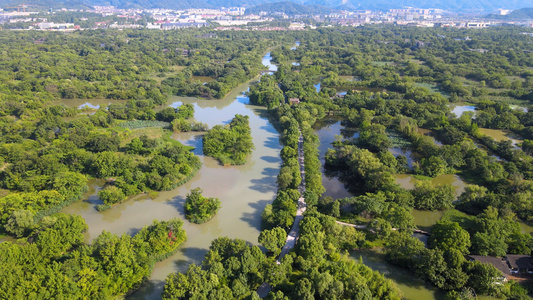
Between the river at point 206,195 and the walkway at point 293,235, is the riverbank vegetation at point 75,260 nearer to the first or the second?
the river at point 206,195

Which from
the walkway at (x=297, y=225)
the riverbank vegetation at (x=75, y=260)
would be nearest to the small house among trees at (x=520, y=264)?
the walkway at (x=297, y=225)

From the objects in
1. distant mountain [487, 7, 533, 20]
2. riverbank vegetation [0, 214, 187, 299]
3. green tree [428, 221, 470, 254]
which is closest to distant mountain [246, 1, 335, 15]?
distant mountain [487, 7, 533, 20]

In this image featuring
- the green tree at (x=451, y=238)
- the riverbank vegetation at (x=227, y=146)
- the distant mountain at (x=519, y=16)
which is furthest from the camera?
the distant mountain at (x=519, y=16)

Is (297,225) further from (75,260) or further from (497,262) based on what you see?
(75,260)

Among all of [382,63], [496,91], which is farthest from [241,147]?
[382,63]

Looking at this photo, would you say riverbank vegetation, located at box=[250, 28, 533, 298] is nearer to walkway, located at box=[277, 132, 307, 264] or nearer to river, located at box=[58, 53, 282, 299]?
walkway, located at box=[277, 132, 307, 264]

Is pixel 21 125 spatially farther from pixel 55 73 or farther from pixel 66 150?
pixel 55 73

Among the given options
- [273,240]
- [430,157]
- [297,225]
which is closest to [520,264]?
[430,157]
